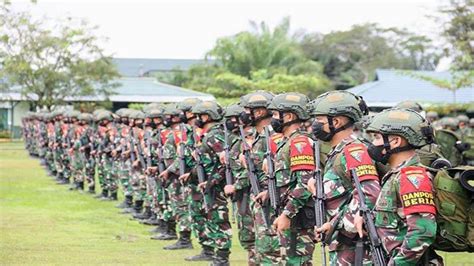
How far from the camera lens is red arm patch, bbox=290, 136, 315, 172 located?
7379 millimetres

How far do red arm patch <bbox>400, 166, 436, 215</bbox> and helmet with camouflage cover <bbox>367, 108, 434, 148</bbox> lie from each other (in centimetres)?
26

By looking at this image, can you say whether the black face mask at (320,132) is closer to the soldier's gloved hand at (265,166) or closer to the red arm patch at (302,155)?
the red arm patch at (302,155)

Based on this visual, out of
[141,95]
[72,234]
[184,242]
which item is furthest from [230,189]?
[141,95]

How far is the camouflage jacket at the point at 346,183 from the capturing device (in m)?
6.04

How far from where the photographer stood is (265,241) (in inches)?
328

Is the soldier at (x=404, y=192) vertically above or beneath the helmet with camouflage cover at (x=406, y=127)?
beneath

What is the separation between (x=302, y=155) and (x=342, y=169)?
3.27 ft

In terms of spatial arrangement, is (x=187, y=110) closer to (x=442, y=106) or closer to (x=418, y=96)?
(x=442, y=106)

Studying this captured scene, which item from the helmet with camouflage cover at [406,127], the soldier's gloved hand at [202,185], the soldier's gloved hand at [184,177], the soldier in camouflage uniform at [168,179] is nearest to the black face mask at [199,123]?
the soldier's gloved hand at [184,177]

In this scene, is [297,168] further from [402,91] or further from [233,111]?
[402,91]

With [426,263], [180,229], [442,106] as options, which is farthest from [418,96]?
[426,263]

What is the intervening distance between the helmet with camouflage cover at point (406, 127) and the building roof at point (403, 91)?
31.1 meters

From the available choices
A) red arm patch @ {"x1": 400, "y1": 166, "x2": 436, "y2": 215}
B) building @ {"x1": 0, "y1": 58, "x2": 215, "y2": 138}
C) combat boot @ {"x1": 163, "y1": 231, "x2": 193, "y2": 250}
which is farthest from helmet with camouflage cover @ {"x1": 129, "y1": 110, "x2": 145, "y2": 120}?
building @ {"x1": 0, "y1": 58, "x2": 215, "y2": 138}

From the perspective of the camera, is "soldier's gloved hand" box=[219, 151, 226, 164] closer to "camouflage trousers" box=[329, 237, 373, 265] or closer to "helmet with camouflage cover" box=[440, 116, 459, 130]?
"camouflage trousers" box=[329, 237, 373, 265]
